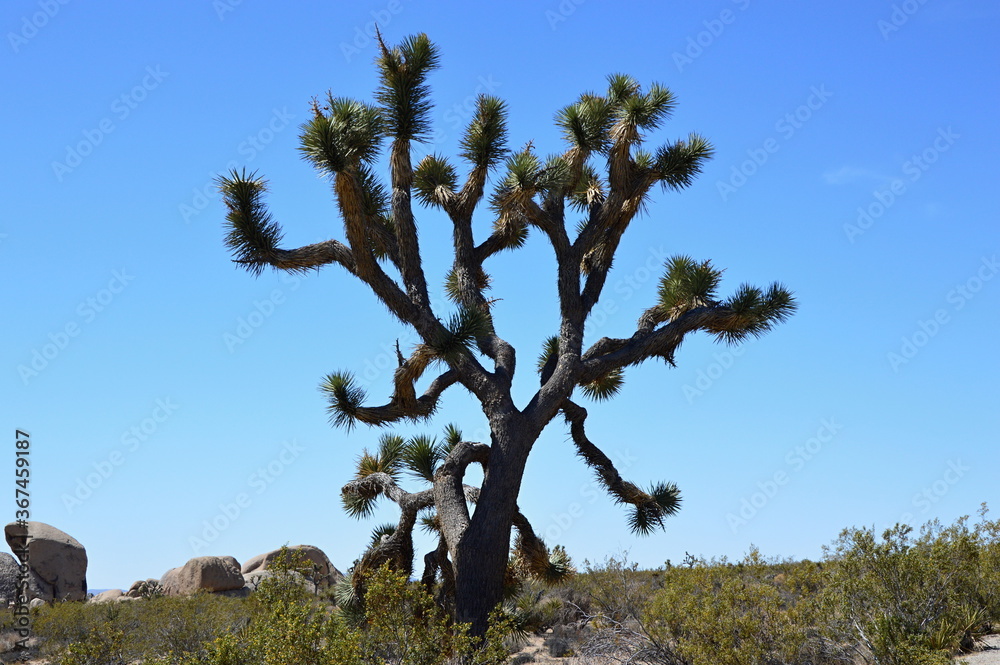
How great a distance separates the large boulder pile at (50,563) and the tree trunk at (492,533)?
1587 centimetres

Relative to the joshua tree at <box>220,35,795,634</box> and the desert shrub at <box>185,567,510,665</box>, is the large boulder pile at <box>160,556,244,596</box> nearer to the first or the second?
the joshua tree at <box>220,35,795,634</box>

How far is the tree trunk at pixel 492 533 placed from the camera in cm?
871

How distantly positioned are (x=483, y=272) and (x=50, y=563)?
16378mm

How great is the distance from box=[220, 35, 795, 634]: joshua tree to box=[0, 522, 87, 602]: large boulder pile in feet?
47.3

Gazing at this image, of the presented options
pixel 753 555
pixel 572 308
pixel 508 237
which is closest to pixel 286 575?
pixel 572 308

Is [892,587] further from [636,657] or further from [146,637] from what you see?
[146,637]

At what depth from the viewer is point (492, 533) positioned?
8945mm

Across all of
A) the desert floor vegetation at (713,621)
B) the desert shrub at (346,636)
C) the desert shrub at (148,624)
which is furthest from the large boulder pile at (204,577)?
the desert shrub at (346,636)

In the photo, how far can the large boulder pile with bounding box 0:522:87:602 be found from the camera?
2052 centimetres

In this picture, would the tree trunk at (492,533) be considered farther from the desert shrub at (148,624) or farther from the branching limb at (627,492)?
the desert shrub at (148,624)

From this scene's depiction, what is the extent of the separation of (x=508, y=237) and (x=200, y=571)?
668 inches

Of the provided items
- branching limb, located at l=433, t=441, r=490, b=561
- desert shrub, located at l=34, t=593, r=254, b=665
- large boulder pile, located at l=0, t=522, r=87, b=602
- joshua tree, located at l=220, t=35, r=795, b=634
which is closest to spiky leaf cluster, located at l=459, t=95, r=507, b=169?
joshua tree, located at l=220, t=35, r=795, b=634

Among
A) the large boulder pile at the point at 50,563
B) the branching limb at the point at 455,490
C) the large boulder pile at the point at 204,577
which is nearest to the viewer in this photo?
Answer: the branching limb at the point at 455,490

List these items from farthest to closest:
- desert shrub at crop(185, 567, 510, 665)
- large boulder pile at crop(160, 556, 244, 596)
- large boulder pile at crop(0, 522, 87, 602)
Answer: large boulder pile at crop(160, 556, 244, 596)
large boulder pile at crop(0, 522, 87, 602)
desert shrub at crop(185, 567, 510, 665)
